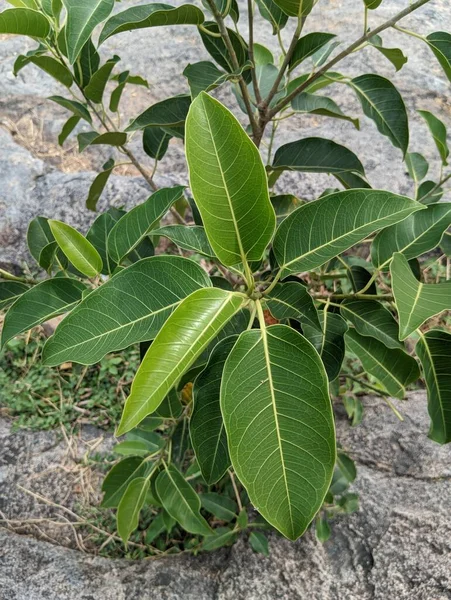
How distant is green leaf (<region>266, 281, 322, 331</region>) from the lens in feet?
2.47

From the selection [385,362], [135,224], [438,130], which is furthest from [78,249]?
[438,130]

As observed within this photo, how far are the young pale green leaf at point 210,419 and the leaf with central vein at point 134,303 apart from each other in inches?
4.4

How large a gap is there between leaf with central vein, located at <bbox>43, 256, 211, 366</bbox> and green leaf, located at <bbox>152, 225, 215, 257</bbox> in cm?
14

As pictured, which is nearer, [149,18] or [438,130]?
[149,18]

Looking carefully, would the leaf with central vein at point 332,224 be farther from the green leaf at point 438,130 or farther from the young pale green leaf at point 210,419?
the green leaf at point 438,130

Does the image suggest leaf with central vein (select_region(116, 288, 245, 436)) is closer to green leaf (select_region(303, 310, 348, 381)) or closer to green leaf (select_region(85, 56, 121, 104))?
green leaf (select_region(303, 310, 348, 381))

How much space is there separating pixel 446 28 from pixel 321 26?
0.66 meters

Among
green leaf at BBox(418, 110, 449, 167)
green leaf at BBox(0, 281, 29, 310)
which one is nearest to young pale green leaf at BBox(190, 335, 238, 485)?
green leaf at BBox(0, 281, 29, 310)

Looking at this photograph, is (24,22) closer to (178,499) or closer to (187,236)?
(187,236)

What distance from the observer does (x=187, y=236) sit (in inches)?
34.1

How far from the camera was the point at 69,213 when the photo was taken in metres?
2.29

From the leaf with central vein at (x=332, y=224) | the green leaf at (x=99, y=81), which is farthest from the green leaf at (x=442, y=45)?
the green leaf at (x=99, y=81)

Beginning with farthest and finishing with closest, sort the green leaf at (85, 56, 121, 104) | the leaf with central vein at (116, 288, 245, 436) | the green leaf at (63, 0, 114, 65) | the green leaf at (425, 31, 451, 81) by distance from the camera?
the green leaf at (85, 56, 121, 104), the green leaf at (425, 31, 451, 81), the green leaf at (63, 0, 114, 65), the leaf with central vein at (116, 288, 245, 436)

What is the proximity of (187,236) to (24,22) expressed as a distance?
0.41m
